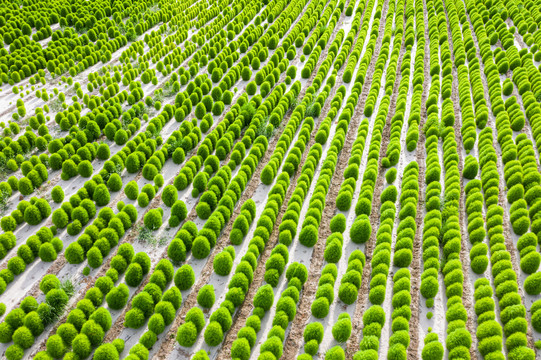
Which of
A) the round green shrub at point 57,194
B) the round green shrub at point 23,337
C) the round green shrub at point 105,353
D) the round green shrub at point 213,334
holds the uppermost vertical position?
the round green shrub at point 57,194

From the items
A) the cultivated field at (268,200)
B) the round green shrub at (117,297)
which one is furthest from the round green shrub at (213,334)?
the round green shrub at (117,297)

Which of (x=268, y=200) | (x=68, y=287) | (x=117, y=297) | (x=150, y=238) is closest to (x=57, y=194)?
(x=150, y=238)

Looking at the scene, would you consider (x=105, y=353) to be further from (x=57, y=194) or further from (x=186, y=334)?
(x=57, y=194)

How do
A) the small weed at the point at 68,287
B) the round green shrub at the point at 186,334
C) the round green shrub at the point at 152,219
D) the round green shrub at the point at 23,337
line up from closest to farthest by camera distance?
the round green shrub at the point at 23,337 → the round green shrub at the point at 186,334 → the small weed at the point at 68,287 → the round green shrub at the point at 152,219

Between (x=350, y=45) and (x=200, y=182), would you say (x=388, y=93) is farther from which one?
(x=200, y=182)

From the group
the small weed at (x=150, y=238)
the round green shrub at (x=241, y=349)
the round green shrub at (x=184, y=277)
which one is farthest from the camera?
the small weed at (x=150, y=238)

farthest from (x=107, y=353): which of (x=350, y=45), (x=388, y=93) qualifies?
(x=350, y=45)

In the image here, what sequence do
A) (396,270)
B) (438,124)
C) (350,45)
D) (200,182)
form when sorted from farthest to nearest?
(350,45) < (438,124) < (200,182) < (396,270)

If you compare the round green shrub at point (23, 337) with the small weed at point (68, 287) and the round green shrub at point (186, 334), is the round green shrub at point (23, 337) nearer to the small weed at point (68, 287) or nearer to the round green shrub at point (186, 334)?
the small weed at point (68, 287)
